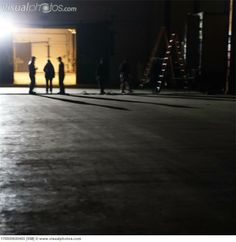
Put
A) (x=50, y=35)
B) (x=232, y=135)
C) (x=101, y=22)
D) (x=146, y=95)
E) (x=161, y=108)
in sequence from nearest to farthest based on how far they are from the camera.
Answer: (x=232, y=135), (x=161, y=108), (x=146, y=95), (x=101, y=22), (x=50, y=35)

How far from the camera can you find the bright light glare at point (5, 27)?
2747 centimetres

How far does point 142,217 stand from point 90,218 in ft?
1.96

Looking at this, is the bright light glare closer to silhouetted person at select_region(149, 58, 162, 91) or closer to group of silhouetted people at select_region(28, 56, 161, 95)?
group of silhouetted people at select_region(28, 56, 161, 95)

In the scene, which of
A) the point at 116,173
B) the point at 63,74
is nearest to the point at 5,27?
the point at 63,74

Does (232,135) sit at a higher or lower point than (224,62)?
lower

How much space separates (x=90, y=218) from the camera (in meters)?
5.67

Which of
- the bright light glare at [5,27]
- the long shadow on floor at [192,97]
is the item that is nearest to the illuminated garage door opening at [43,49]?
the bright light glare at [5,27]

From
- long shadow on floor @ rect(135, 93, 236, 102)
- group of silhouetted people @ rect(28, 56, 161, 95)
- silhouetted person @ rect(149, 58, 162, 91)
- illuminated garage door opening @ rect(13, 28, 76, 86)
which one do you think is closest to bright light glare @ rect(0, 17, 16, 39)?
group of silhouetted people @ rect(28, 56, 161, 95)

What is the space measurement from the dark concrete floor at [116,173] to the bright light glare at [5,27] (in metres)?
13.5

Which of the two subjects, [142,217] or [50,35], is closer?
[142,217]

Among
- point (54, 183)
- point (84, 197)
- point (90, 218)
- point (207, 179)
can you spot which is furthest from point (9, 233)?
point (207, 179)

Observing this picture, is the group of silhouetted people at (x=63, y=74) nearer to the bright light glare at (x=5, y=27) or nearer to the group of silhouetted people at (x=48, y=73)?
the group of silhouetted people at (x=48, y=73)

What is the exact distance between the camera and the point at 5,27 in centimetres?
2753

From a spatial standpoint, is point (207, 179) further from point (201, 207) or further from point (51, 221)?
point (51, 221)
